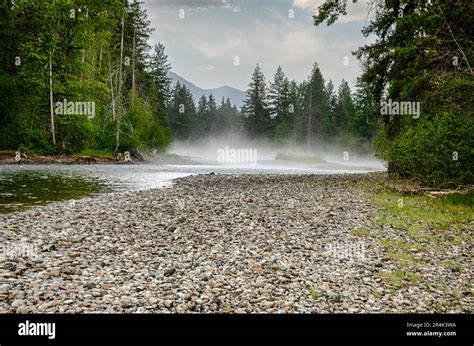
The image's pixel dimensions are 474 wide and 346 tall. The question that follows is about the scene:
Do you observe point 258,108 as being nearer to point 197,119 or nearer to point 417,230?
point 197,119

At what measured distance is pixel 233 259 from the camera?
772cm

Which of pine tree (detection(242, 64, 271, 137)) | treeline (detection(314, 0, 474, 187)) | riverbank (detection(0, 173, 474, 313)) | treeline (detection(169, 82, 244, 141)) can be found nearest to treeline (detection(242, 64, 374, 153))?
pine tree (detection(242, 64, 271, 137))

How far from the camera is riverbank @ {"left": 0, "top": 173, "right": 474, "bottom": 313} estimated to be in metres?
5.58

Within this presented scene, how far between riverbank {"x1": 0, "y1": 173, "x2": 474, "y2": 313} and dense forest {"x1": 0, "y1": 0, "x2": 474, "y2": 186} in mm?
4711

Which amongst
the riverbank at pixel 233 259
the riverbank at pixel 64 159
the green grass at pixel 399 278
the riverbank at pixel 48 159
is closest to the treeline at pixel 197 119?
the riverbank at pixel 64 159

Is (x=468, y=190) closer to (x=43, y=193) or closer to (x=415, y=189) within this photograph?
(x=415, y=189)

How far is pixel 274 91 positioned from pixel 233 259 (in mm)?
80702

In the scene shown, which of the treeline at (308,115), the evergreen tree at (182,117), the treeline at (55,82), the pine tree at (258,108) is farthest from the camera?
the evergreen tree at (182,117)

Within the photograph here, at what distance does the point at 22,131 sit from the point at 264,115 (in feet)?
187

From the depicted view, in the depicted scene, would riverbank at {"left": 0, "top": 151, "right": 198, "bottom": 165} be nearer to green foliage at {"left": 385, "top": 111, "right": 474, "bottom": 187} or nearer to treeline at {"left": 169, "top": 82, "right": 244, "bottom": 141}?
green foliage at {"left": 385, "top": 111, "right": 474, "bottom": 187}

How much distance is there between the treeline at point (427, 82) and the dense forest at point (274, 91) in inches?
2.2

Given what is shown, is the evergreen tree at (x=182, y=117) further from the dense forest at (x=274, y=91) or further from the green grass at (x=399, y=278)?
the green grass at (x=399, y=278)

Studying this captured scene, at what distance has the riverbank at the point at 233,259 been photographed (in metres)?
5.58

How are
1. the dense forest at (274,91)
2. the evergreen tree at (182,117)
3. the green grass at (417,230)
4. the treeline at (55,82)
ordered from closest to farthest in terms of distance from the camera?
the green grass at (417,230)
the dense forest at (274,91)
the treeline at (55,82)
the evergreen tree at (182,117)
